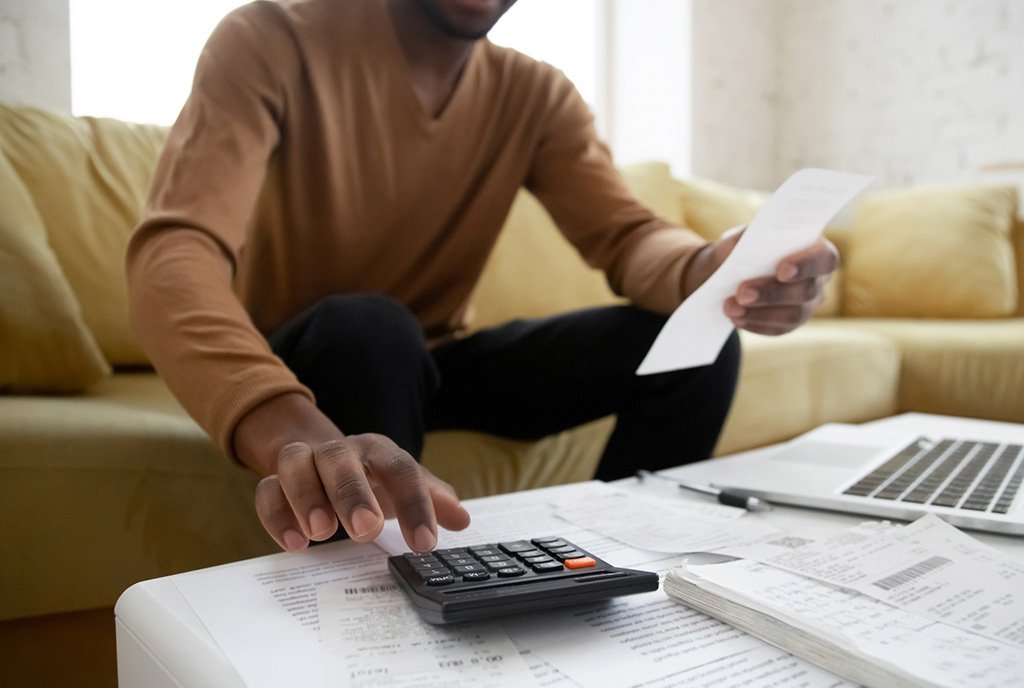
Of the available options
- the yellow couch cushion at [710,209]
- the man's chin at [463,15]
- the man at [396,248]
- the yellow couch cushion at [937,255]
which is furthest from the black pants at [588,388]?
the yellow couch cushion at [937,255]

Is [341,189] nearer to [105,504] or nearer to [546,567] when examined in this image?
[105,504]

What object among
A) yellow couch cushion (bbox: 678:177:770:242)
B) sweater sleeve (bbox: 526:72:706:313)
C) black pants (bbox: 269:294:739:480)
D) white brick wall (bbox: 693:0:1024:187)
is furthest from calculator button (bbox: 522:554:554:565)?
white brick wall (bbox: 693:0:1024:187)

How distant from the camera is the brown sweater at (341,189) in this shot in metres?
0.73

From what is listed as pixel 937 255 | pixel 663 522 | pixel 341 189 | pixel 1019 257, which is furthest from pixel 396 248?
pixel 1019 257

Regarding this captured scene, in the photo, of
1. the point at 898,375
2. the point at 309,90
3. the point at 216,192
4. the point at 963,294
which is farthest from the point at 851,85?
the point at 216,192

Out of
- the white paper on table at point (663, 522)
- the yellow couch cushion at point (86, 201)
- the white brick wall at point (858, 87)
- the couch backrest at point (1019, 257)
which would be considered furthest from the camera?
the white brick wall at point (858, 87)

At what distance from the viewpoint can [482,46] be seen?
117cm

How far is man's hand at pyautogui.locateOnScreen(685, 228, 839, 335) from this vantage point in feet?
2.67

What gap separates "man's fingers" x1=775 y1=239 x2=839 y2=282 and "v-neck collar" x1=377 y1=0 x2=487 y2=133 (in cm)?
49

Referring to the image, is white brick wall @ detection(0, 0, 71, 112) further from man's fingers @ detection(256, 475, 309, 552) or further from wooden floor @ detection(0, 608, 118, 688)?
man's fingers @ detection(256, 475, 309, 552)

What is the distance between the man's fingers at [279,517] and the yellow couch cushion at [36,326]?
2.05 ft

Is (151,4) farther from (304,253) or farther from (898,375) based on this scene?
(898,375)

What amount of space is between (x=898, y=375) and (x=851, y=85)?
1567mm

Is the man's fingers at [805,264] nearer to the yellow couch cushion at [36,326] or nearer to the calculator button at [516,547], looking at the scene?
the calculator button at [516,547]
